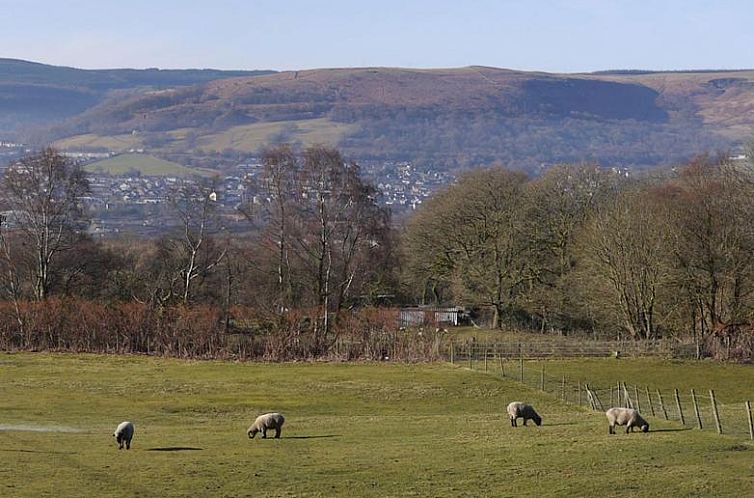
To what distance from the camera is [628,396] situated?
136 ft

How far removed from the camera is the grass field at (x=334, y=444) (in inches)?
1016

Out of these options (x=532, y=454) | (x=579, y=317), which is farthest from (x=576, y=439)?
(x=579, y=317)

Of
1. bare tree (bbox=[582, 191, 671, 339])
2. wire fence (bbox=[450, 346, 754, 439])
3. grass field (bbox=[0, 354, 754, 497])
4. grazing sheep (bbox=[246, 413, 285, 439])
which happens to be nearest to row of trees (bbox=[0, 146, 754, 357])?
bare tree (bbox=[582, 191, 671, 339])

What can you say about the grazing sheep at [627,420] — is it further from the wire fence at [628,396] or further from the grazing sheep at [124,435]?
the grazing sheep at [124,435]

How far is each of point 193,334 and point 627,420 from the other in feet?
119

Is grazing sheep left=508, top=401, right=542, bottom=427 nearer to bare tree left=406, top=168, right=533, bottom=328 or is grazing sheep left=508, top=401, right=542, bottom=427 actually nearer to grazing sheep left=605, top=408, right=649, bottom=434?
grazing sheep left=605, top=408, right=649, bottom=434

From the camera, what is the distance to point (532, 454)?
29703 mm

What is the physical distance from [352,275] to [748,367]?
83.4 ft

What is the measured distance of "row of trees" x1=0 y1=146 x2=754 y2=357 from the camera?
68.5 metres

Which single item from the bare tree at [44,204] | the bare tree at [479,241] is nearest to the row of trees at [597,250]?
the bare tree at [479,241]

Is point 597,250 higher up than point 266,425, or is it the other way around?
point 597,250

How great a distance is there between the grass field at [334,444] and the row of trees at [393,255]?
47.2 ft

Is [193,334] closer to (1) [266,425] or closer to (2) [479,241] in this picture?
(2) [479,241]

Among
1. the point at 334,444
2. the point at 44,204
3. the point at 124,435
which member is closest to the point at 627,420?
the point at 334,444
